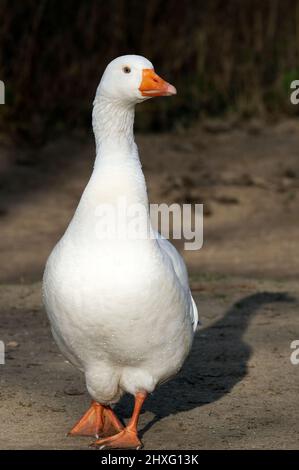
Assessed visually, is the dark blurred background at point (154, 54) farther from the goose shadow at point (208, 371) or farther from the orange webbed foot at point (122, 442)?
the orange webbed foot at point (122, 442)

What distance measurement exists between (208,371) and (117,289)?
5.82ft

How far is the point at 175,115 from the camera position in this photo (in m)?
13.8

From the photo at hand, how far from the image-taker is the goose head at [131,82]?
15.4 feet

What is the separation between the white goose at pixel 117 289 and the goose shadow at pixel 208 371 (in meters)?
0.48

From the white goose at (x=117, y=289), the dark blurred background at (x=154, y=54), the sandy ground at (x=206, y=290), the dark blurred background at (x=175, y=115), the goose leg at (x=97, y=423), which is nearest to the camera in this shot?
the white goose at (x=117, y=289)

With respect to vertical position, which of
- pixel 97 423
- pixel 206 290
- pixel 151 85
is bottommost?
pixel 206 290

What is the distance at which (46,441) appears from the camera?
15.7 ft

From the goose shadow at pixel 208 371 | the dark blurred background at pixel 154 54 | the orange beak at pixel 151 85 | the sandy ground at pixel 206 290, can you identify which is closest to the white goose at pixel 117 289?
the orange beak at pixel 151 85

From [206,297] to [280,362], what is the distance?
1.55 m

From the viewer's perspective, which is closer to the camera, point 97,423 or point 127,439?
point 127,439

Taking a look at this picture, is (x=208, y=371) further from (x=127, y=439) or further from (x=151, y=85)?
(x=151, y=85)

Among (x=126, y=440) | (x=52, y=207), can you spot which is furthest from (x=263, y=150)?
(x=126, y=440)

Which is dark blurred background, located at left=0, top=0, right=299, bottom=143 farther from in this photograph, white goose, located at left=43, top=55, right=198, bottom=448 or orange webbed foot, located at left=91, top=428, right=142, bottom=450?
orange webbed foot, located at left=91, top=428, right=142, bottom=450

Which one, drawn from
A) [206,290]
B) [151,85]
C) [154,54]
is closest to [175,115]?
[154,54]
